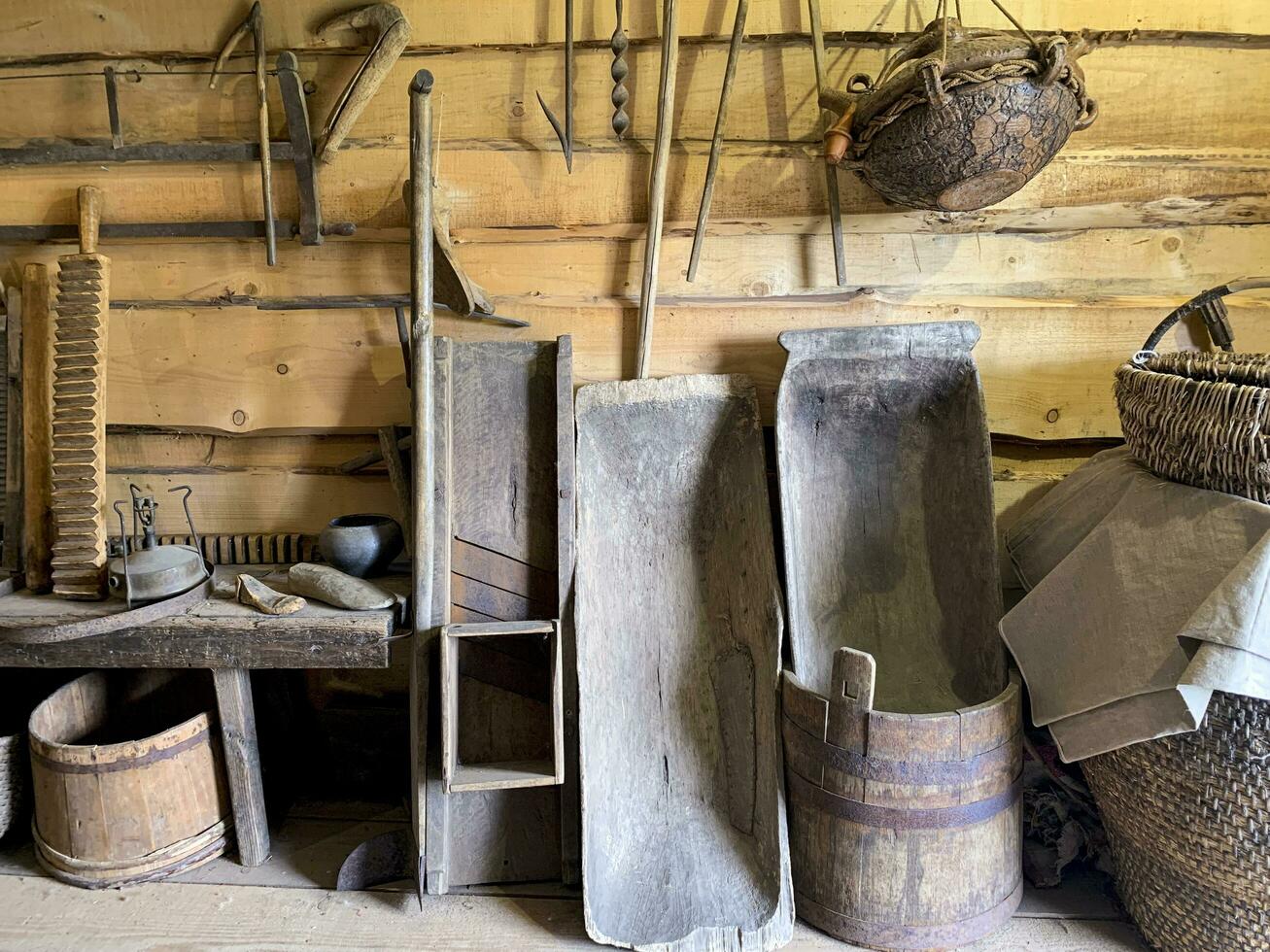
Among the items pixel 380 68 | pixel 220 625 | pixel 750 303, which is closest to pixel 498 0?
pixel 380 68

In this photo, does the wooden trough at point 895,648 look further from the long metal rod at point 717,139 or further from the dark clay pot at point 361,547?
the dark clay pot at point 361,547

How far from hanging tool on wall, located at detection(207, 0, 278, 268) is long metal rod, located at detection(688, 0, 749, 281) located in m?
0.95

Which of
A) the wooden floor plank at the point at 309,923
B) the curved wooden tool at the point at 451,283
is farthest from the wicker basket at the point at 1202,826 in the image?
the curved wooden tool at the point at 451,283

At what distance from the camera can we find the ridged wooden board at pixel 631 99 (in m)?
1.82

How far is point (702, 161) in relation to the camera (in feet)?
6.16

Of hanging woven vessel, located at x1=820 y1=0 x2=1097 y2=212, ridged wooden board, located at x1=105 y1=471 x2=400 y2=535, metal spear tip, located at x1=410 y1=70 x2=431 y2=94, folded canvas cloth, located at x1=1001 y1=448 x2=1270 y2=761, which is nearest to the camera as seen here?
folded canvas cloth, located at x1=1001 y1=448 x2=1270 y2=761

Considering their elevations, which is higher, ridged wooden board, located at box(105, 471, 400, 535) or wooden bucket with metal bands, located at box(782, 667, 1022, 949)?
ridged wooden board, located at box(105, 471, 400, 535)

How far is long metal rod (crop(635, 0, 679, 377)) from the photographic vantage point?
1718 mm

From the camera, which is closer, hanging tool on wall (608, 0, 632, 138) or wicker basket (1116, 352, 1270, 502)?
wicker basket (1116, 352, 1270, 502)

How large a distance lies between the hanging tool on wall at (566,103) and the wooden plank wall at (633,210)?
0.04 metres

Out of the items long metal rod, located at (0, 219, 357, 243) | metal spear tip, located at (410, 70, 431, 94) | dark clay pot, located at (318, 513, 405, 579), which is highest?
metal spear tip, located at (410, 70, 431, 94)

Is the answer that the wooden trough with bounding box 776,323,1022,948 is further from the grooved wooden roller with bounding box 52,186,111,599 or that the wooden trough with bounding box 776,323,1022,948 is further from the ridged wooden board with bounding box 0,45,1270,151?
the grooved wooden roller with bounding box 52,186,111,599

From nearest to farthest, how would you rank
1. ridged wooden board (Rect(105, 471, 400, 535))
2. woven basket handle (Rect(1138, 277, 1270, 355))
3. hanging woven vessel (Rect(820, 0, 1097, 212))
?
hanging woven vessel (Rect(820, 0, 1097, 212)), woven basket handle (Rect(1138, 277, 1270, 355)), ridged wooden board (Rect(105, 471, 400, 535))

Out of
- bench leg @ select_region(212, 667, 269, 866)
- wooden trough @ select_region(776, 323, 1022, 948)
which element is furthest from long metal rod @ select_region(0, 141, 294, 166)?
wooden trough @ select_region(776, 323, 1022, 948)
